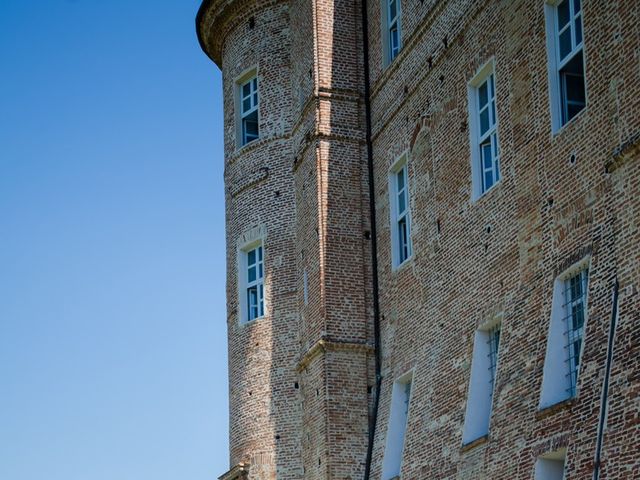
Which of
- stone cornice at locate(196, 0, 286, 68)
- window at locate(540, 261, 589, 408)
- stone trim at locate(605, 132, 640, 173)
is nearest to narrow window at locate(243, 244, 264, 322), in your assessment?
stone cornice at locate(196, 0, 286, 68)

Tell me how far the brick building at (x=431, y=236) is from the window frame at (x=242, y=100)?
0.07 meters

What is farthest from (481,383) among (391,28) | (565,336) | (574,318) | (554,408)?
(391,28)

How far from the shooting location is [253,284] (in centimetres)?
2695

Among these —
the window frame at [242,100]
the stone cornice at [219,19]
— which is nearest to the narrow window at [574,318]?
the window frame at [242,100]

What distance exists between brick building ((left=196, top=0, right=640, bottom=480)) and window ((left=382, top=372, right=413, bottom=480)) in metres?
0.04

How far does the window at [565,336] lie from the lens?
1716 cm

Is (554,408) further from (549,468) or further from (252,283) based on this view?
(252,283)

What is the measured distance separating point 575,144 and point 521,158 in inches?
63.7

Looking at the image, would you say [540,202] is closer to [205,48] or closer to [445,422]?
[445,422]

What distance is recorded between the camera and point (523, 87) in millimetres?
19328

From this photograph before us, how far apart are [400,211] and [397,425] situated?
3.74 m

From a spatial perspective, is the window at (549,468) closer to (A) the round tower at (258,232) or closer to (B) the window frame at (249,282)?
(A) the round tower at (258,232)

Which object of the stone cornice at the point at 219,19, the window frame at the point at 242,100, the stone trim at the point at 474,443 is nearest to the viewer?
Result: the stone trim at the point at 474,443

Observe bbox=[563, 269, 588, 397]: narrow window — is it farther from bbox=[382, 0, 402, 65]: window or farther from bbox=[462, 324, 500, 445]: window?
bbox=[382, 0, 402, 65]: window
